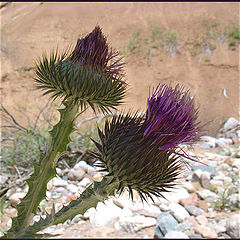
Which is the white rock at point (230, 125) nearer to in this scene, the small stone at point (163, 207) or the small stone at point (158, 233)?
the small stone at point (163, 207)

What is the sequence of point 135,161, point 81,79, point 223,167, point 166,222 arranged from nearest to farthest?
point 135,161 < point 81,79 < point 166,222 < point 223,167

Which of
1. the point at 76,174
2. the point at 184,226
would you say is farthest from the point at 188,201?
the point at 76,174

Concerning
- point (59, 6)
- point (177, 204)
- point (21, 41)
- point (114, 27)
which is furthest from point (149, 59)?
point (177, 204)

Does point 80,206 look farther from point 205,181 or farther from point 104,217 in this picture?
point 205,181

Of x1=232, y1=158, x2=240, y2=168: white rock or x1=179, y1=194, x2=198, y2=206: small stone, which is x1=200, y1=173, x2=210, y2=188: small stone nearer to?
x1=179, y1=194, x2=198, y2=206: small stone

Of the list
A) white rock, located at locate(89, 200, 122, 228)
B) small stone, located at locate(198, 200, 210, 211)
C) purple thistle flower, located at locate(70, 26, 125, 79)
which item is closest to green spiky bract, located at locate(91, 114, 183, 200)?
purple thistle flower, located at locate(70, 26, 125, 79)

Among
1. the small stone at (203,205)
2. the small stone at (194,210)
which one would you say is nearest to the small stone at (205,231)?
the small stone at (194,210)
